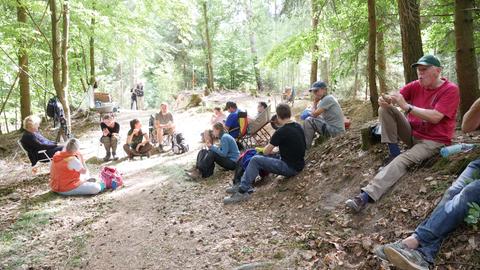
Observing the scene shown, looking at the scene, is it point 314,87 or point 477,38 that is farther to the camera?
point 314,87

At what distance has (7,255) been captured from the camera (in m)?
4.76

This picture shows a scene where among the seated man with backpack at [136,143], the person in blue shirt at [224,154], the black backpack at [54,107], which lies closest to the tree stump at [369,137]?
the person in blue shirt at [224,154]

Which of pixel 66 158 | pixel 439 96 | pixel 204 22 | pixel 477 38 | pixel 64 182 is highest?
pixel 204 22

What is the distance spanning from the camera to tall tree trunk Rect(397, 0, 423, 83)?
5.51 metres

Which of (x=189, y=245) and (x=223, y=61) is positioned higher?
(x=223, y=61)

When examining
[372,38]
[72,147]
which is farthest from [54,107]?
[372,38]

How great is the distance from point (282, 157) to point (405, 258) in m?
3.09

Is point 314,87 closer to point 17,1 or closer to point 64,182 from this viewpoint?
point 64,182

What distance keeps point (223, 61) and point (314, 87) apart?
17932mm

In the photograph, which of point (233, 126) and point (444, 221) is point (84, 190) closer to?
point (233, 126)

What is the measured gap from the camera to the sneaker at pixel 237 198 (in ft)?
18.7

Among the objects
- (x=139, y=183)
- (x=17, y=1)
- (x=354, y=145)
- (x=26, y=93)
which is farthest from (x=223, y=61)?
(x=354, y=145)

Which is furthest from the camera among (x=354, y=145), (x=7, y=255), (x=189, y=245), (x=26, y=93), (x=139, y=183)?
(x=26, y=93)

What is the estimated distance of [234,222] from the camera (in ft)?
16.2
